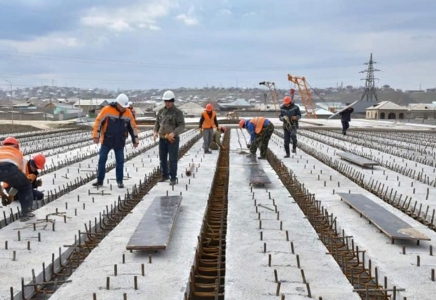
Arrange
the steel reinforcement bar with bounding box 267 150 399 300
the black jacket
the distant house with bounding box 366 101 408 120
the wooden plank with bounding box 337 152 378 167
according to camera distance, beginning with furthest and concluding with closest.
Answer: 1. the distant house with bounding box 366 101 408 120
2. the black jacket
3. the wooden plank with bounding box 337 152 378 167
4. the steel reinforcement bar with bounding box 267 150 399 300

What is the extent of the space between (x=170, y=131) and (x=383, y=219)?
11.4 feet

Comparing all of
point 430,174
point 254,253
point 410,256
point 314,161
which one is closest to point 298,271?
point 254,253

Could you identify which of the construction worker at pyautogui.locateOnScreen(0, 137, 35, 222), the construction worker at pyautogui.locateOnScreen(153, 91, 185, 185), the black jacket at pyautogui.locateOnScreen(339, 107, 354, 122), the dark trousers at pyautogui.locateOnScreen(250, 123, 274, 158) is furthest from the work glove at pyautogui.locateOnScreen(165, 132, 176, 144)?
the black jacket at pyautogui.locateOnScreen(339, 107, 354, 122)

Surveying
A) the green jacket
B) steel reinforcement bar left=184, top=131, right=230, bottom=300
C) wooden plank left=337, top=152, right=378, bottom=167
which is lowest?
steel reinforcement bar left=184, top=131, right=230, bottom=300

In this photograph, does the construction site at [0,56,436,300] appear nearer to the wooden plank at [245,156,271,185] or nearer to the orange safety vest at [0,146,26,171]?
the wooden plank at [245,156,271,185]

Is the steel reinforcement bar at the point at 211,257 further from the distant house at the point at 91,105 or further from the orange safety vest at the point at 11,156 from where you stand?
the distant house at the point at 91,105

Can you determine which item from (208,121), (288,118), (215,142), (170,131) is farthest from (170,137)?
(215,142)

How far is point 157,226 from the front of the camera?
411 centimetres

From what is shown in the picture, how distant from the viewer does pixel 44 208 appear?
16.9 ft

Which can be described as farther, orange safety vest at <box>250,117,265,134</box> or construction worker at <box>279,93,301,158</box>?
construction worker at <box>279,93,301,158</box>

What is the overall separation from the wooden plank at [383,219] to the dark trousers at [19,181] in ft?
11.2

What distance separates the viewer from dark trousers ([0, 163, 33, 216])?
14.8 feet

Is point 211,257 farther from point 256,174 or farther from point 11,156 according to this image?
point 256,174

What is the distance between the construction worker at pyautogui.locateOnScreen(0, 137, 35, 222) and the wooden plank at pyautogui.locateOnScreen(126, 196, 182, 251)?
1.24 m
